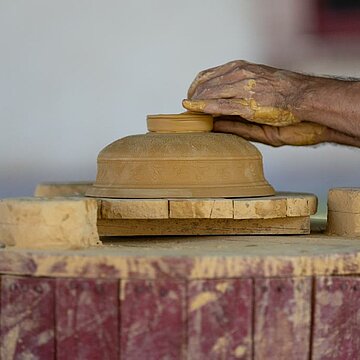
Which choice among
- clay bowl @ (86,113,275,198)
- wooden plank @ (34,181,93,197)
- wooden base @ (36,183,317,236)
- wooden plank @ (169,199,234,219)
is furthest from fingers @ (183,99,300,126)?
wooden plank @ (34,181,93,197)

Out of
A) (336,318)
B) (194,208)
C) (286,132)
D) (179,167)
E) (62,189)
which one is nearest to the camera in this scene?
(336,318)

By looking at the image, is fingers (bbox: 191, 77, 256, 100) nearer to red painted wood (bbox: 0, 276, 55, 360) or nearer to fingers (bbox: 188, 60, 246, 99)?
fingers (bbox: 188, 60, 246, 99)

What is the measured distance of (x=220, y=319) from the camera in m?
2.36

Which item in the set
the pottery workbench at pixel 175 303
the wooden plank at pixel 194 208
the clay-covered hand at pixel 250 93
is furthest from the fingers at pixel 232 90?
the pottery workbench at pixel 175 303

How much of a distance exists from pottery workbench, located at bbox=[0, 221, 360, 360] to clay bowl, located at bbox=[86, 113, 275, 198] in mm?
401

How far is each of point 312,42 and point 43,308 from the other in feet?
Answer: 8.61

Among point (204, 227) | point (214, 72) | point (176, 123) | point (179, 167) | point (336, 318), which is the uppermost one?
point (214, 72)

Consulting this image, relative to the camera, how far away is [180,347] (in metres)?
2.35

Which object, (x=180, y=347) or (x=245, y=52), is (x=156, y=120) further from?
(x=245, y=52)

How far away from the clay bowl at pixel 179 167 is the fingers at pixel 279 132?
0.27 metres

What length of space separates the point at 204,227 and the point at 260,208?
0.53 feet

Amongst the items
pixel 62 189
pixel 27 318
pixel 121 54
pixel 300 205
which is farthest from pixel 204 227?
pixel 121 54

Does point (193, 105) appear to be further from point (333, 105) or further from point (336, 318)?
point (336, 318)

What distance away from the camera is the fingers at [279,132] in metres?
3.24
